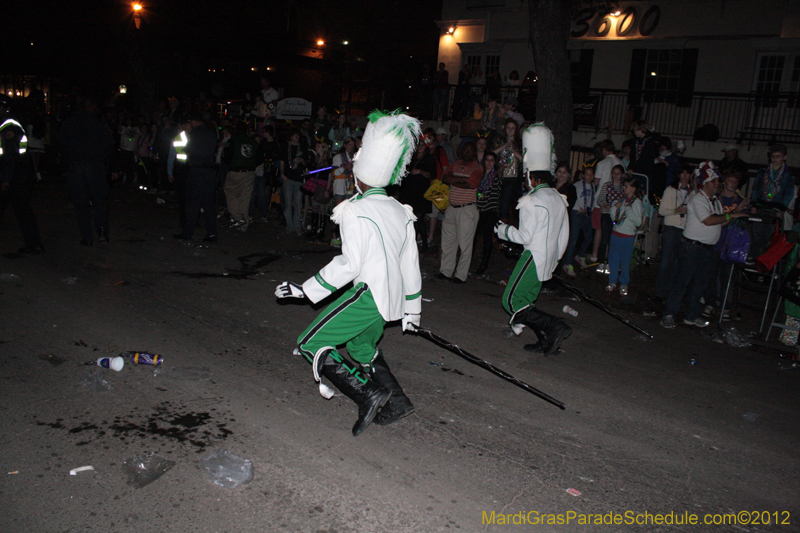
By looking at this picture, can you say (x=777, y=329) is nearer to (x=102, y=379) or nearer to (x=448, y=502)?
(x=448, y=502)

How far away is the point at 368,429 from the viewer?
4098 millimetres

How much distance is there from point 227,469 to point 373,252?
1672mm

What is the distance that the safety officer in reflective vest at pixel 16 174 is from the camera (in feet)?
23.8

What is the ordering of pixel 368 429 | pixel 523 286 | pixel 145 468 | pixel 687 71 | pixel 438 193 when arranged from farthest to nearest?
pixel 687 71, pixel 438 193, pixel 523 286, pixel 368 429, pixel 145 468

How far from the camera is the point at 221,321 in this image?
19.6ft

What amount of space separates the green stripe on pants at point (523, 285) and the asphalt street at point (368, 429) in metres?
0.55

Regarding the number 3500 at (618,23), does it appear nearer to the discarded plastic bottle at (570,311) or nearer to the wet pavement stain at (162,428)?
→ the discarded plastic bottle at (570,311)

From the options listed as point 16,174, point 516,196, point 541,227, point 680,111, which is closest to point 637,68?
point 680,111

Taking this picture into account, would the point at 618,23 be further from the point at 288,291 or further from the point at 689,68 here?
the point at 288,291

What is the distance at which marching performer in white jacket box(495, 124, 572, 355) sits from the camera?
5496 millimetres

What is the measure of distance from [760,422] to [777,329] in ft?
10.8

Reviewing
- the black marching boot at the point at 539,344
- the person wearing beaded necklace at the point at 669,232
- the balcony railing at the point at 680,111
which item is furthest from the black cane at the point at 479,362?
the balcony railing at the point at 680,111

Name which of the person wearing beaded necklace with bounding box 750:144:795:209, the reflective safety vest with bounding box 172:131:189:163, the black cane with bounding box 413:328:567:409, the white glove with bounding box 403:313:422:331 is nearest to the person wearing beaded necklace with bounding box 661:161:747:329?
the person wearing beaded necklace with bounding box 750:144:795:209

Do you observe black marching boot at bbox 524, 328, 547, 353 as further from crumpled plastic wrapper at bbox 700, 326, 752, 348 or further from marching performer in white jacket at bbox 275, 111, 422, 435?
crumpled plastic wrapper at bbox 700, 326, 752, 348
